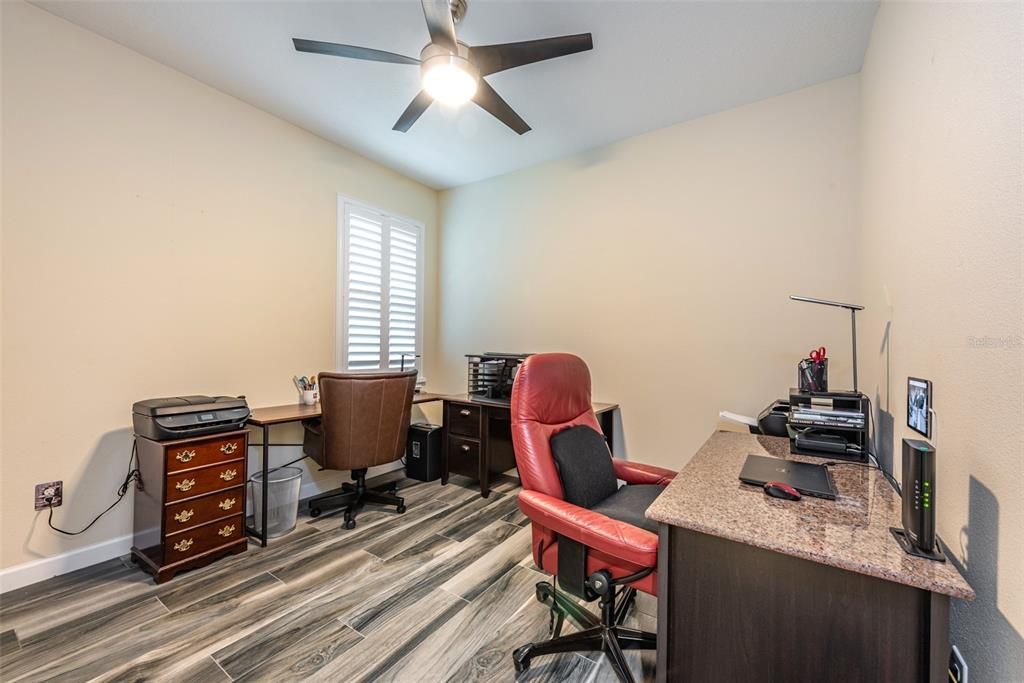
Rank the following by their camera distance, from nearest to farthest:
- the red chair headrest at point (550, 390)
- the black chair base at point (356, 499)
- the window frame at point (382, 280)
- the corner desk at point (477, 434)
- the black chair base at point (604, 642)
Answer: the black chair base at point (604, 642), the red chair headrest at point (550, 390), the black chair base at point (356, 499), the corner desk at point (477, 434), the window frame at point (382, 280)

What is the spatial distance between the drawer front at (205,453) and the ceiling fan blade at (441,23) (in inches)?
90.0

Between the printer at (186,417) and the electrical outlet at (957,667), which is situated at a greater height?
the printer at (186,417)

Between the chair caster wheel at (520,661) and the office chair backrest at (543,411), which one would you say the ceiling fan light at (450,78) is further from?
the chair caster wheel at (520,661)

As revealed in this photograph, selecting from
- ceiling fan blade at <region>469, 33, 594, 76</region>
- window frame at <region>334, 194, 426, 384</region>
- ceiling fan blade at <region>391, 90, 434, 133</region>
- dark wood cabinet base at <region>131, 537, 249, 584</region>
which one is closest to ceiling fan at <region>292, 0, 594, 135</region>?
ceiling fan blade at <region>469, 33, 594, 76</region>

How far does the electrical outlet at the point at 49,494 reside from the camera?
2.00m

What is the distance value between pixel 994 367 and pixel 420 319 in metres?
3.84

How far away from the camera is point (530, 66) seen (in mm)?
2316

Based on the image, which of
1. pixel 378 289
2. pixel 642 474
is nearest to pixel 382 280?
pixel 378 289

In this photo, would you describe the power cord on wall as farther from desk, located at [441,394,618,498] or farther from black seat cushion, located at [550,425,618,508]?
black seat cushion, located at [550,425,618,508]

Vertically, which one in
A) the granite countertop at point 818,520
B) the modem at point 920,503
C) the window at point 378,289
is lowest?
the granite countertop at point 818,520

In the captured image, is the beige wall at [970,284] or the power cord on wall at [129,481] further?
the power cord on wall at [129,481]

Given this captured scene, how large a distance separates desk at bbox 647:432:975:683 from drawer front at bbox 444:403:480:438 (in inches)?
83.8

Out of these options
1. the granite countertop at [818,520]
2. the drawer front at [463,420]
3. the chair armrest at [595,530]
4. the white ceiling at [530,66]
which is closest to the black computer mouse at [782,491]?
the granite countertop at [818,520]

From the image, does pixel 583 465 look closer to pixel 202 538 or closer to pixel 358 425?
pixel 358 425
